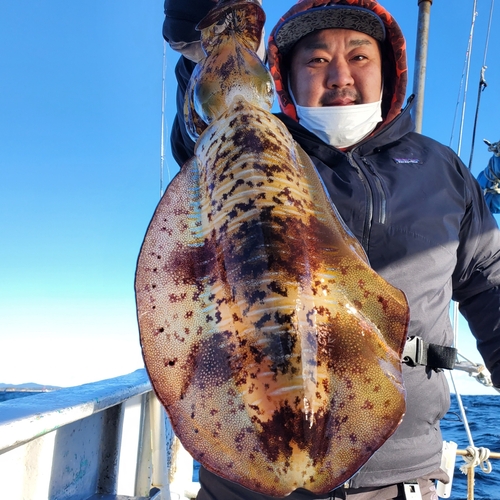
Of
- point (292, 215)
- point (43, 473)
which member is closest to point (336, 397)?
point (292, 215)

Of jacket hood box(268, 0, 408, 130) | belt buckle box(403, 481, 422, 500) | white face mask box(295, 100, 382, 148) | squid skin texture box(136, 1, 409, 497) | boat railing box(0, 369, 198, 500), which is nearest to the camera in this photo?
squid skin texture box(136, 1, 409, 497)

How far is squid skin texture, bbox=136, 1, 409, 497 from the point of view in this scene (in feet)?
3.10

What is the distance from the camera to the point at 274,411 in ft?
3.08

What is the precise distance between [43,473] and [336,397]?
205 centimetres

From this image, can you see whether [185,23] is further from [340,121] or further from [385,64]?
[385,64]

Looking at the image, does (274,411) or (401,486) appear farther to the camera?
(401,486)

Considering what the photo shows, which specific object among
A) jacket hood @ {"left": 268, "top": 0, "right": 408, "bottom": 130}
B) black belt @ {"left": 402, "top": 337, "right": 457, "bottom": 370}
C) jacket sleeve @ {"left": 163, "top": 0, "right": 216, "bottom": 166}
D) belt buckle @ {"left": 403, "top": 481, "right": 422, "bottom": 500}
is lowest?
belt buckle @ {"left": 403, "top": 481, "right": 422, "bottom": 500}

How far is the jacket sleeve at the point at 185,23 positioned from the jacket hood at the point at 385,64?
75cm

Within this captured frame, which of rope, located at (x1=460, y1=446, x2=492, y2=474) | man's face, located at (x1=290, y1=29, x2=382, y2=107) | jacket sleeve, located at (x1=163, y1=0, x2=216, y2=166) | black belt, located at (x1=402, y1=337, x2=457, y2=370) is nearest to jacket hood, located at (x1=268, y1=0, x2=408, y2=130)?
man's face, located at (x1=290, y1=29, x2=382, y2=107)

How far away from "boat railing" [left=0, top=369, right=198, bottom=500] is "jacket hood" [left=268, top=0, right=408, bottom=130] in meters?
2.08

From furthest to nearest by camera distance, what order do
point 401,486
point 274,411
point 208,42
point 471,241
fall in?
point 471,241
point 401,486
point 208,42
point 274,411

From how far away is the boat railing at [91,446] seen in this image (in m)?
1.93

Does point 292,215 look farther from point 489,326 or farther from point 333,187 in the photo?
point 489,326

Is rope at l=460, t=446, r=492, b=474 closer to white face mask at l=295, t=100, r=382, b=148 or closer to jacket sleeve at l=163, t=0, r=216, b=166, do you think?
white face mask at l=295, t=100, r=382, b=148
